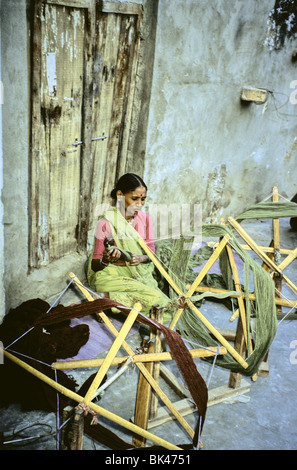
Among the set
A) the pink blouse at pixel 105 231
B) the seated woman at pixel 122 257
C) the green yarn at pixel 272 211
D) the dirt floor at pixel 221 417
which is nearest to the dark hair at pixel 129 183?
the seated woman at pixel 122 257

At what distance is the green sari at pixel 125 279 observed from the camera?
3.88 m

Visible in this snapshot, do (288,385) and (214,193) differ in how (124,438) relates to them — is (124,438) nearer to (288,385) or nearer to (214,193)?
(288,385)

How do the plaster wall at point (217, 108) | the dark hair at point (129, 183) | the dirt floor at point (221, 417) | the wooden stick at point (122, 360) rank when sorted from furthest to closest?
the plaster wall at point (217, 108) < the dark hair at point (129, 183) < the dirt floor at point (221, 417) < the wooden stick at point (122, 360)

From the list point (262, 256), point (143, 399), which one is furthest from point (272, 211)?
point (143, 399)

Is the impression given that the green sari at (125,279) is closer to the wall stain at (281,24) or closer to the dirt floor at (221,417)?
the dirt floor at (221,417)

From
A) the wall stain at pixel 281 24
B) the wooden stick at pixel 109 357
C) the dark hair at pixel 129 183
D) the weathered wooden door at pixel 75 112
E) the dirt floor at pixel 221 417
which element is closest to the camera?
the wooden stick at pixel 109 357

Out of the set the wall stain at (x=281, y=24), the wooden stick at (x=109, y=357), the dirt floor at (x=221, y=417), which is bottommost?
the dirt floor at (x=221, y=417)

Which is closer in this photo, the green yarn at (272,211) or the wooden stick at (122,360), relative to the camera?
the wooden stick at (122,360)

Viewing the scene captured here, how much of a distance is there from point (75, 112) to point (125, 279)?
1493 mm

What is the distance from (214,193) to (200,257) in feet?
4.31

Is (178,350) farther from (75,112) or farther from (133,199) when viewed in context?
(75,112)

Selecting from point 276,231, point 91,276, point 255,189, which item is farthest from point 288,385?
point 255,189

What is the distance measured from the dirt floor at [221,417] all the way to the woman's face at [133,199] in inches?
41.4

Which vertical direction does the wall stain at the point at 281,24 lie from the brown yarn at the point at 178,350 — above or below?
above
